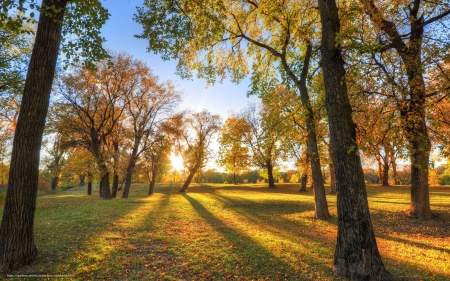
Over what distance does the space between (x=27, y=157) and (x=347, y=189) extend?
23.5 feet

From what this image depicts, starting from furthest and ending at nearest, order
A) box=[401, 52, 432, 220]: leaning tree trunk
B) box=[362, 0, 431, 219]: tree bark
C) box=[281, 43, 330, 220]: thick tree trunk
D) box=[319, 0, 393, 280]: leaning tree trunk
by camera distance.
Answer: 1. box=[281, 43, 330, 220]: thick tree trunk
2. box=[362, 0, 431, 219]: tree bark
3. box=[401, 52, 432, 220]: leaning tree trunk
4. box=[319, 0, 393, 280]: leaning tree trunk

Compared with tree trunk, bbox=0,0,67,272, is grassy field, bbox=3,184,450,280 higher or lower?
lower

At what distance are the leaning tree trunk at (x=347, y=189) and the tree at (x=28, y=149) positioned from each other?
20.5 ft

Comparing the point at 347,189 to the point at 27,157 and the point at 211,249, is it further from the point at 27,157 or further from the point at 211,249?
the point at 27,157

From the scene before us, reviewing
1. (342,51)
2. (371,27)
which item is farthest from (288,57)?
(342,51)

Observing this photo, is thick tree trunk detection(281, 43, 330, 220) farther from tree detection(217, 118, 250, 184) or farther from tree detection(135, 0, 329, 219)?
tree detection(217, 118, 250, 184)

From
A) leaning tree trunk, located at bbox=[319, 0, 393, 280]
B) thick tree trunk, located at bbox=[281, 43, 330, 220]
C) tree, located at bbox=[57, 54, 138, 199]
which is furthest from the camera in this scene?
tree, located at bbox=[57, 54, 138, 199]

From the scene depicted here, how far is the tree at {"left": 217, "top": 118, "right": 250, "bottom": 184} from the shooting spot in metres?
36.0

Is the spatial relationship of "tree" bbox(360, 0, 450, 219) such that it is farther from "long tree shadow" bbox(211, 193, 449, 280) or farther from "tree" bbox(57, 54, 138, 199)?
"tree" bbox(57, 54, 138, 199)

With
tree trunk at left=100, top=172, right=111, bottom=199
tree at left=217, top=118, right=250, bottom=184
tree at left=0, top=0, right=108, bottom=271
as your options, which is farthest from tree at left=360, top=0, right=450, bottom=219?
tree at left=217, top=118, right=250, bottom=184

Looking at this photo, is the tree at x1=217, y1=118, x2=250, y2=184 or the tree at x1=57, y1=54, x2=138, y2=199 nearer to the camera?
the tree at x1=57, y1=54, x2=138, y2=199

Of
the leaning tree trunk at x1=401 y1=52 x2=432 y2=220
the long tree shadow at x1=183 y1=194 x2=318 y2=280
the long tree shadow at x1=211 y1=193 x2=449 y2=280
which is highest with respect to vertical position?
the leaning tree trunk at x1=401 y1=52 x2=432 y2=220

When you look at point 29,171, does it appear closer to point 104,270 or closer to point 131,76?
point 104,270

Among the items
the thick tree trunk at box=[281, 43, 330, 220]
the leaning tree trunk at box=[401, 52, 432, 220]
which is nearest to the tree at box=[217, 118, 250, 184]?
the thick tree trunk at box=[281, 43, 330, 220]
